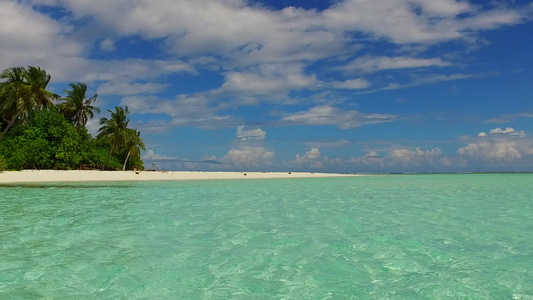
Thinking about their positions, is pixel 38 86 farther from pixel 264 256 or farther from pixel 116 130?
pixel 264 256

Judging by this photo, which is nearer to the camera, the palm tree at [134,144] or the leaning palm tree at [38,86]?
the leaning palm tree at [38,86]

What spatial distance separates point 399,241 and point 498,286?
3.14 meters

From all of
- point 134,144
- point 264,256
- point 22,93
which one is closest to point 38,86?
point 22,93

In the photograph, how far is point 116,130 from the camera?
54.7 m

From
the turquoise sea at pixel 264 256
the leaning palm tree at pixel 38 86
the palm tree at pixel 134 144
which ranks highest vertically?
the leaning palm tree at pixel 38 86

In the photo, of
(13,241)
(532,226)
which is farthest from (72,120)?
(532,226)

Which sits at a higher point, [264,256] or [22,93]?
[22,93]

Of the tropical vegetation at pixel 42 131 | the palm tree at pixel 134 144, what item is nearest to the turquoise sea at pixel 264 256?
the tropical vegetation at pixel 42 131

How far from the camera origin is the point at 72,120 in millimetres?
57781

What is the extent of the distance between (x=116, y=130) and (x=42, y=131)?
988 centimetres

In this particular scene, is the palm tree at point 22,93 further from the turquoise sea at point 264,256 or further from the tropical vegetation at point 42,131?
the turquoise sea at point 264,256

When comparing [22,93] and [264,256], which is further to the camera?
[22,93]

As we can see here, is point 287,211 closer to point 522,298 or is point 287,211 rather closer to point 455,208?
point 455,208

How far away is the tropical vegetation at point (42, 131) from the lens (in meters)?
44.7
